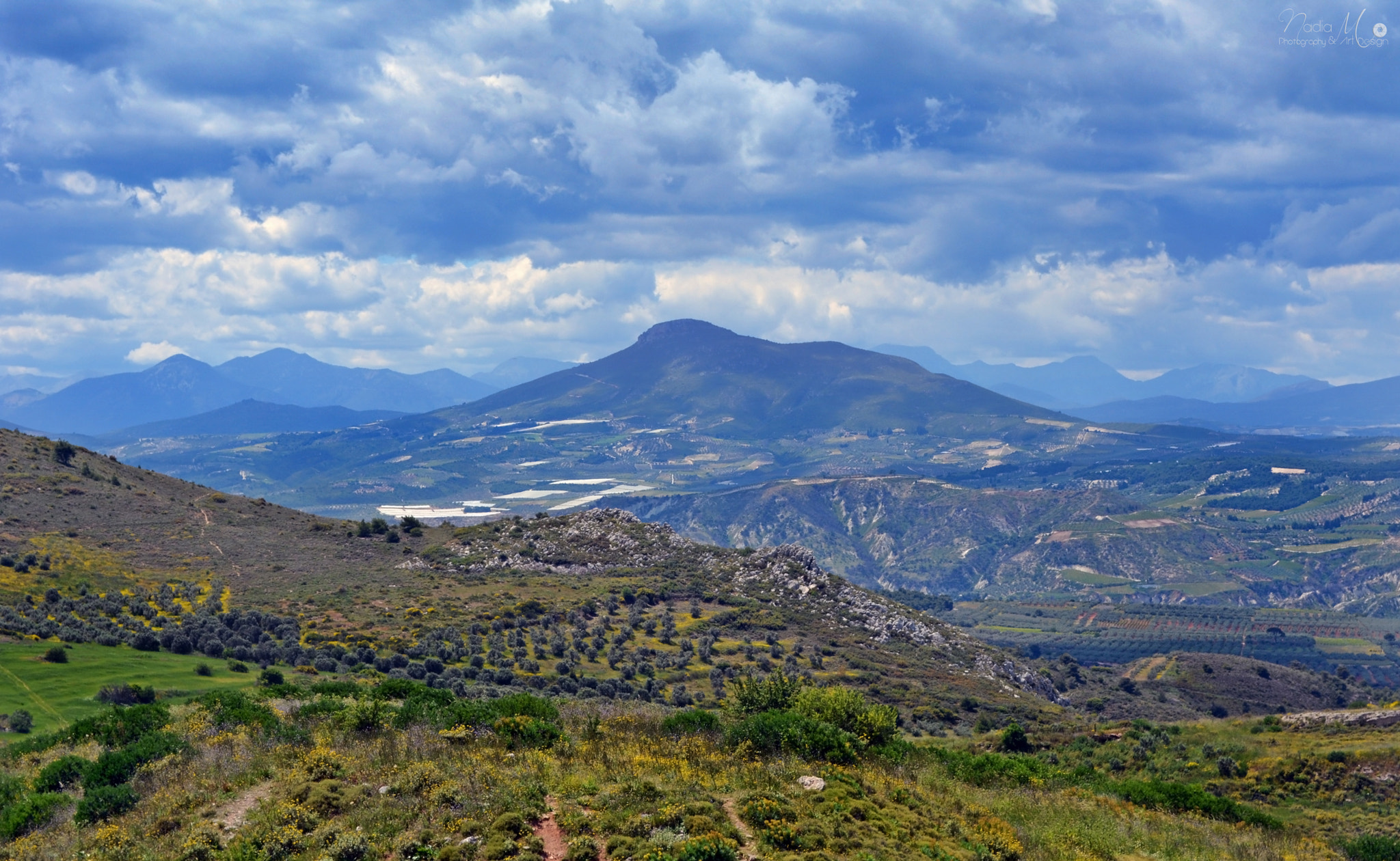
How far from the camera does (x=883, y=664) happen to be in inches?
2908

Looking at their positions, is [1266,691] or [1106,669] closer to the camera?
[1266,691]

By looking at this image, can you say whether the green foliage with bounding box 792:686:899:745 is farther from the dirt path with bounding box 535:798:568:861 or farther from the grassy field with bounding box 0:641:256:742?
the grassy field with bounding box 0:641:256:742

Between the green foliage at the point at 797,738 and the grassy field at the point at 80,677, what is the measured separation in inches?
895

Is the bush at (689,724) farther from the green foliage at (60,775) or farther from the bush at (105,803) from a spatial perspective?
the green foliage at (60,775)

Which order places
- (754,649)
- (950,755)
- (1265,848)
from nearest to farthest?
1. (1265,848)
2. (950,755)
3. (754,649)

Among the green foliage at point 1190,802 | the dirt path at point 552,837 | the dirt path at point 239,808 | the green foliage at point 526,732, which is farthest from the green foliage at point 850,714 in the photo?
the dirt path at point 239,808

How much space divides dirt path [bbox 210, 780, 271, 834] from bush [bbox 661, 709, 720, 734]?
10626mm

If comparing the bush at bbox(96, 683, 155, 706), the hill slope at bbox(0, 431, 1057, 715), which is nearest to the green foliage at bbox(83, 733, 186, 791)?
the bush at bbox(96, 683, 155, 706)

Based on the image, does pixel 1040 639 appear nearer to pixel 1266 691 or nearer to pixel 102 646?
pixel 1266 691

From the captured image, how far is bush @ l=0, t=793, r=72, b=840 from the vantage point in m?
17.5

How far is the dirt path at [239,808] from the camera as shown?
665 inches

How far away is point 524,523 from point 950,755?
279ft

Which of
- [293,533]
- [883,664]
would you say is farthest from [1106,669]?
[293,533]

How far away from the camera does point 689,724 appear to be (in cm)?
2456
